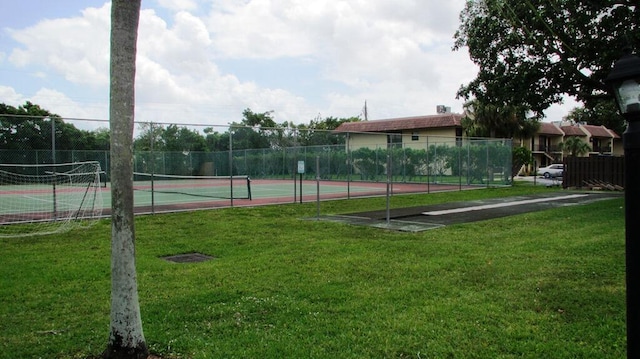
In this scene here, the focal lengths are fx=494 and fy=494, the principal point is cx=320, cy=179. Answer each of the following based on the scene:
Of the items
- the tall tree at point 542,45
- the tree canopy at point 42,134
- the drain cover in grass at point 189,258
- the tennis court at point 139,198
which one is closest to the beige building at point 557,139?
the tall tree at point 542,45

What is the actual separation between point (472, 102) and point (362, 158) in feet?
57.2

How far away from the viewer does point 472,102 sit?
42219 millimetres

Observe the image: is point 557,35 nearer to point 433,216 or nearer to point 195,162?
point 433,216

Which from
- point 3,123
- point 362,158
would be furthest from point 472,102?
point 3,123

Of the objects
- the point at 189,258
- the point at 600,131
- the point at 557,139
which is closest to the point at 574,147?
the point at 557,139

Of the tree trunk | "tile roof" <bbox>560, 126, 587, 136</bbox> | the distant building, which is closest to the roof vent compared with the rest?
the distant building

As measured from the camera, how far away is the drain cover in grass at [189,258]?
8.12 meters

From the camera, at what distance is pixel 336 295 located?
5.80 m

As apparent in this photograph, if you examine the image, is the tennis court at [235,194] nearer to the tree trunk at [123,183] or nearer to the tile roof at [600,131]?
the tree trunk at [123,183]

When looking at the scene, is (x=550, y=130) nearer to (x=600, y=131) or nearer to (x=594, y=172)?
(x=600, y=131)

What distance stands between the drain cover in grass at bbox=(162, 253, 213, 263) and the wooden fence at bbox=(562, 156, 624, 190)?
2318 cm

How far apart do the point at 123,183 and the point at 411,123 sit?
160ft

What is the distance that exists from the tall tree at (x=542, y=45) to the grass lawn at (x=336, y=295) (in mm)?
6666

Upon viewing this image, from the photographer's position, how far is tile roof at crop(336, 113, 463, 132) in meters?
48.0
